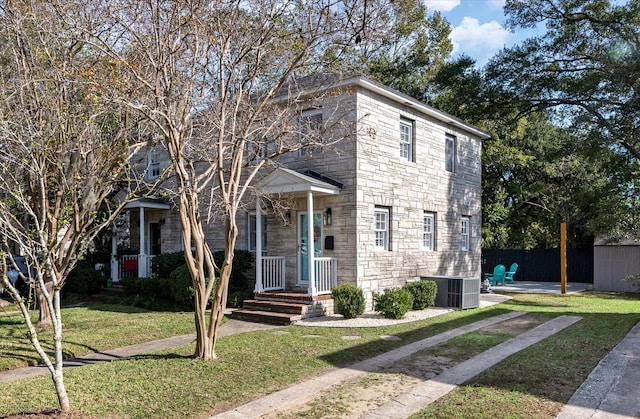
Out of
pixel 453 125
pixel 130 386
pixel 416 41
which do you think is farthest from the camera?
pixel 416 41

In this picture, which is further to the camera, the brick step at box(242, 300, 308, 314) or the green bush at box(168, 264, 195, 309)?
the green bush at box(168, 264, 195, 309)

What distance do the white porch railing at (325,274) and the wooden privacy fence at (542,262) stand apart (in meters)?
16.3

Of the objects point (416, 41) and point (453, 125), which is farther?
point (416, 41)

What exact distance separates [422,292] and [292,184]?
437cm

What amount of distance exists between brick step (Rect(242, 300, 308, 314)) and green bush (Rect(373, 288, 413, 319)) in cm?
178

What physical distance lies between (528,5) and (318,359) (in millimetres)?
17418

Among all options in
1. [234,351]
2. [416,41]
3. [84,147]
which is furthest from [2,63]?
[416,41]

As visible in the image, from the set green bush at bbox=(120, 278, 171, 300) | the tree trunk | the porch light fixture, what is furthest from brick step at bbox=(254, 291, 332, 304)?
the tree trunk

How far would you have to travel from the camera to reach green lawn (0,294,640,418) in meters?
5.39

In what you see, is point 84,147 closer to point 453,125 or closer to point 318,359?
point 318,359

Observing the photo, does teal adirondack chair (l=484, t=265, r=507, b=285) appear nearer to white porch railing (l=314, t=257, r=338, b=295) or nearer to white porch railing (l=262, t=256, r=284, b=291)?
white porch railing (l=314, t=257, r=338, b=295)

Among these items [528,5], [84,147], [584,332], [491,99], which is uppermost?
[528,5]

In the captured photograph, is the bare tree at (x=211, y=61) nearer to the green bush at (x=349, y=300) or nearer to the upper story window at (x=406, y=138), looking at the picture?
the green bush at (x=349, y=300)

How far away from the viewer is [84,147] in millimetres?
8375
